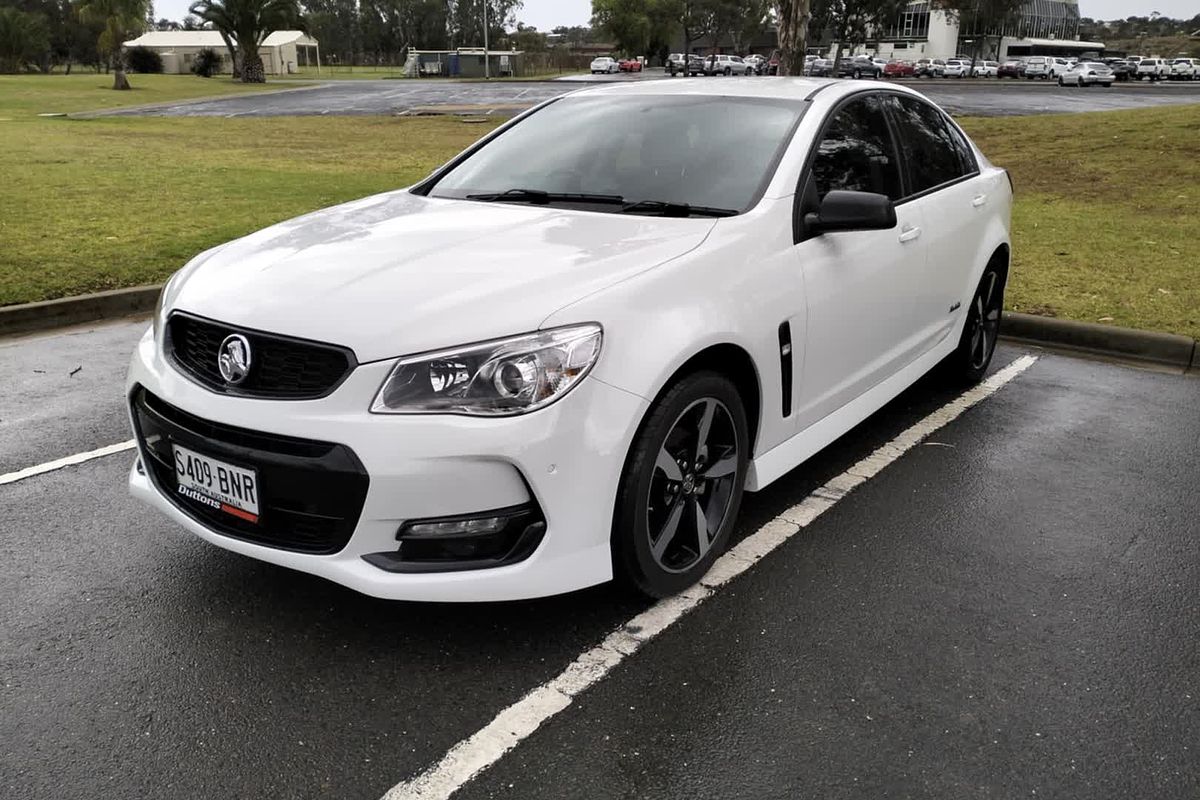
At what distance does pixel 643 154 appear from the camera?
4.05m

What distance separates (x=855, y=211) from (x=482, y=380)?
1620 millimetres

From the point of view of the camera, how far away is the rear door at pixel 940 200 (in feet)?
15.3

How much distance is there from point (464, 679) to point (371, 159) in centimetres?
1593

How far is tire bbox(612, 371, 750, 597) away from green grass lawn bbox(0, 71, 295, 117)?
2894 cm

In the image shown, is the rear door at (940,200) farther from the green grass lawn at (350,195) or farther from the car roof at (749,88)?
the green grass lawn at (350,195)

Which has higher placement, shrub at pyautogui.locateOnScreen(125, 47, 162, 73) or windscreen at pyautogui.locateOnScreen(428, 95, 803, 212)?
shrub at pyautogui.locateOnScreen(125, 47, 162, 73)

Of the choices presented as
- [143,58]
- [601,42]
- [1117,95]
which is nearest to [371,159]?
[1117,95]

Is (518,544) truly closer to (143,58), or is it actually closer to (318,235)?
A: (318,235)

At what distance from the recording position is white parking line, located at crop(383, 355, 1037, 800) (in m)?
2.47

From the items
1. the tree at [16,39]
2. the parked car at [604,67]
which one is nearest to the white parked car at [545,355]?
the parked car at [604,67]

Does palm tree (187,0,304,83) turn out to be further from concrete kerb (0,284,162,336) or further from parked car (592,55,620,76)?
concrete kerb (0,284,162,336)

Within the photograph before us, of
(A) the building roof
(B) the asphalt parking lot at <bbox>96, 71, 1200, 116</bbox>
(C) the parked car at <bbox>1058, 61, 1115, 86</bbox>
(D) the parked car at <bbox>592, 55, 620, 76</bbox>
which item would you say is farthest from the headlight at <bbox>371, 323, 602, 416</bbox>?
(A) the building roof

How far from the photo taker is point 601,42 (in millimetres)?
140500

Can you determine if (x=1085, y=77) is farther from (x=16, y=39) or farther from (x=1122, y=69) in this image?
(x=16, y=39)
